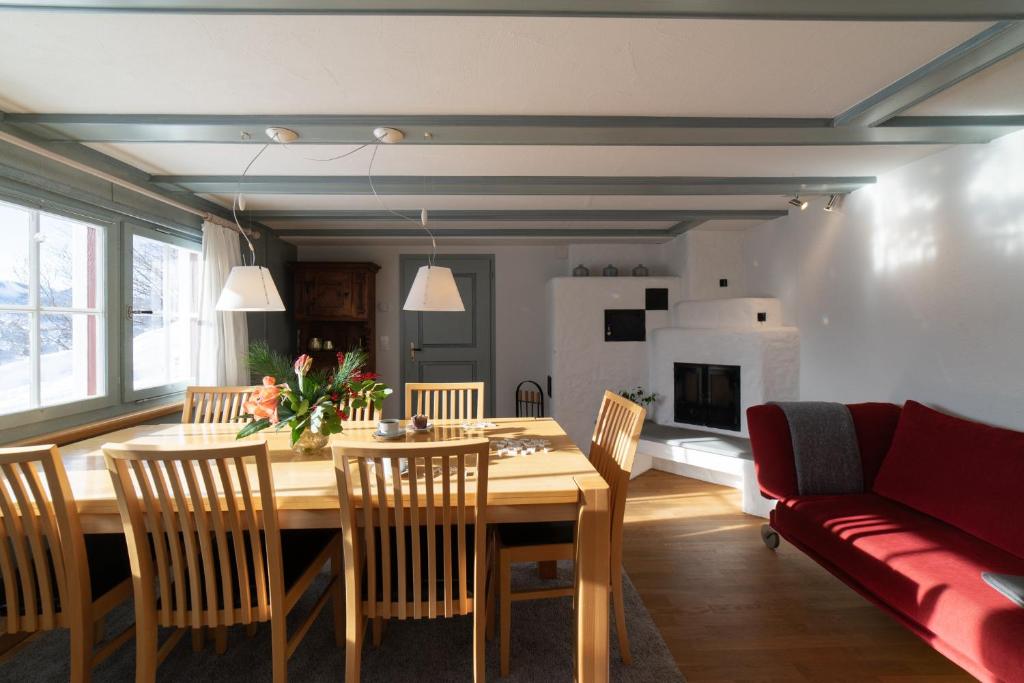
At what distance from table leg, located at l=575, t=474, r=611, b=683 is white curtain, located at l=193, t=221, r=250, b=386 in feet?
10.1

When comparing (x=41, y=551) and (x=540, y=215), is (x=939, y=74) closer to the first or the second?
(x=540, y=215)

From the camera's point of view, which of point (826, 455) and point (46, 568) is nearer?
point (46, 568)

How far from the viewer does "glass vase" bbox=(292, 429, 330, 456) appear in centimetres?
218

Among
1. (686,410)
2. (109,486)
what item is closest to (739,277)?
(686,410)

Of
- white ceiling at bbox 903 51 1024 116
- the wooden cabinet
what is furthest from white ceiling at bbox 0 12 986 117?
the wooden cabinet

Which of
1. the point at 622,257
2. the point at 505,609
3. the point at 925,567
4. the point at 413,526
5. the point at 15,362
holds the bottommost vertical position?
the point at 505,609

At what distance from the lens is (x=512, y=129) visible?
227cm

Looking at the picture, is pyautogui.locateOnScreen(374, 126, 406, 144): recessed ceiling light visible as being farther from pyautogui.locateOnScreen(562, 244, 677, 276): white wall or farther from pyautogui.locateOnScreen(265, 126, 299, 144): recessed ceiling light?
pyautogui.locateOnScreen(562, 244, 677, 276): white wall

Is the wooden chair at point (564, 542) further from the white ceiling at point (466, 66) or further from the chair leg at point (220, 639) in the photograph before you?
the white ceiling at point (466, 66)

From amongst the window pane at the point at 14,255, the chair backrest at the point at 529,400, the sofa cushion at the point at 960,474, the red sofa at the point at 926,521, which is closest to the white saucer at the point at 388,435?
the window pane at the point at 14,255

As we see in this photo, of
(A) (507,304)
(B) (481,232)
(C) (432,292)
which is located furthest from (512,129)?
(A) (507,304)

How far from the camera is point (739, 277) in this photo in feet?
16.1

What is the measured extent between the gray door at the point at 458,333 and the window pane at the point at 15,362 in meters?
3.45

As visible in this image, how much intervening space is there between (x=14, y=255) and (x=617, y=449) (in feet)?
9.33
